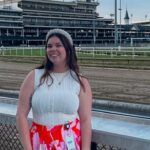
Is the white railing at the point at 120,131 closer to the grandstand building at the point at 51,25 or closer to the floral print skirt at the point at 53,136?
the floral print skirt at the point at 53,136

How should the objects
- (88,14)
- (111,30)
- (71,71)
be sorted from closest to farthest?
(71,71), (111,30), (88,14)

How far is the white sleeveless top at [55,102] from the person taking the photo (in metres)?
2.76

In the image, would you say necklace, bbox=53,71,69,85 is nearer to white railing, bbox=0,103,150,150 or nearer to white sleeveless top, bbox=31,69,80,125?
white sleeveless top, bbox=31,69,80,125

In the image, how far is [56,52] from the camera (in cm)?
291

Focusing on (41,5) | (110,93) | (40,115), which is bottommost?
(110,93)

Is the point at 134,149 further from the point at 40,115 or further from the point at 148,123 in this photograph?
the point at 40,115

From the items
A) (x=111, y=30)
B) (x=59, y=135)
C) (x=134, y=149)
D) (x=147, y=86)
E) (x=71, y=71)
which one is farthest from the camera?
(x=111, y=30)

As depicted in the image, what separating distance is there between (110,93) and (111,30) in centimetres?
8995

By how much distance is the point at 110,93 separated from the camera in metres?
15.8

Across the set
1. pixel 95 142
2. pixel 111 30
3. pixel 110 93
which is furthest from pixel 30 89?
pixel 111 30

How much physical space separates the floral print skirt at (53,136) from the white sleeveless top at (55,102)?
0.03 metres

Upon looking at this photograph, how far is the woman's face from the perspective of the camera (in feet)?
9.55

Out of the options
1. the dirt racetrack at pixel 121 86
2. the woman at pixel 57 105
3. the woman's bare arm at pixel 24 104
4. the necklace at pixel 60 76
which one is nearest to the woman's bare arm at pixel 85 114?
the woman at pixel 57 105

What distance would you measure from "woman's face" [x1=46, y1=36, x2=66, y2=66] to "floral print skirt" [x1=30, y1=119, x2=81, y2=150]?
0.41 metres
